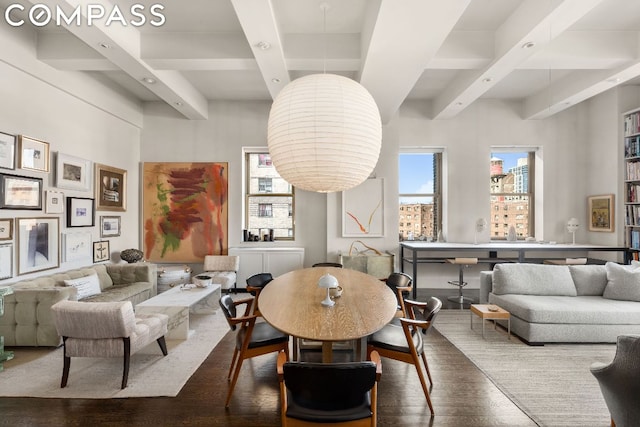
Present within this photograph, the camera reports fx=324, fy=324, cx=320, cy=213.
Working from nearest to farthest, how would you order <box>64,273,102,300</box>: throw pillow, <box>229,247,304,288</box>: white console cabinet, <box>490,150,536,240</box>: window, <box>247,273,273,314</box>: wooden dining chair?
<box>247,273,273,314</box>: wooden dining chair → <box>64,273,102,300</box>: throw pillow → <box>229,247,304,288</box>: white console cabinet → <box>490,150,536,240</box>: window

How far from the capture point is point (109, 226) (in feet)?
16.8

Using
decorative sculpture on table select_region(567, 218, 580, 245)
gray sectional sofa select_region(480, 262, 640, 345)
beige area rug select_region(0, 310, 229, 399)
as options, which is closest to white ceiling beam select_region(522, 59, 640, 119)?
decorative sculpture on table select_region(567, 218, 580, 245)

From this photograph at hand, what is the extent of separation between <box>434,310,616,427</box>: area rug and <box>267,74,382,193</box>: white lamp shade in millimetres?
2169

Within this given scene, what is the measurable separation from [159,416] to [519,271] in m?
4.14

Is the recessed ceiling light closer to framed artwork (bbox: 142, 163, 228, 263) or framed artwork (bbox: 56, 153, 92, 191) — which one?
A: framed artwork (bbox: 56, 153, 92, 191)

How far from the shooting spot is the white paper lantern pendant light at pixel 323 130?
1.98 m

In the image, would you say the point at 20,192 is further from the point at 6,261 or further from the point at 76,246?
the point at 76,246

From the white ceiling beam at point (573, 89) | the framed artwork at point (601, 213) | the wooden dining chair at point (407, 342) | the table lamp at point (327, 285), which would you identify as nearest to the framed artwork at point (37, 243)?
the table lamp at point (327, 285)

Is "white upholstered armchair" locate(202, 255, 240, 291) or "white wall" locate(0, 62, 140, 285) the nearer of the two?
"white wall" locate(0, 62, 140, 285)

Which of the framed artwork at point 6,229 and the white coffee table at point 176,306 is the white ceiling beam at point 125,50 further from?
the white coffee table at point 176,306

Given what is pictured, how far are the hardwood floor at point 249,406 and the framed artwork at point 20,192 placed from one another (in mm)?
1872

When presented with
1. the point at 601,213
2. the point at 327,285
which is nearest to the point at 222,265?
the point at 327,285

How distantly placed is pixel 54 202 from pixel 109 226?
45.1 inches

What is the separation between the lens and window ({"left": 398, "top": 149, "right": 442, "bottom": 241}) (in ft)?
20.7
